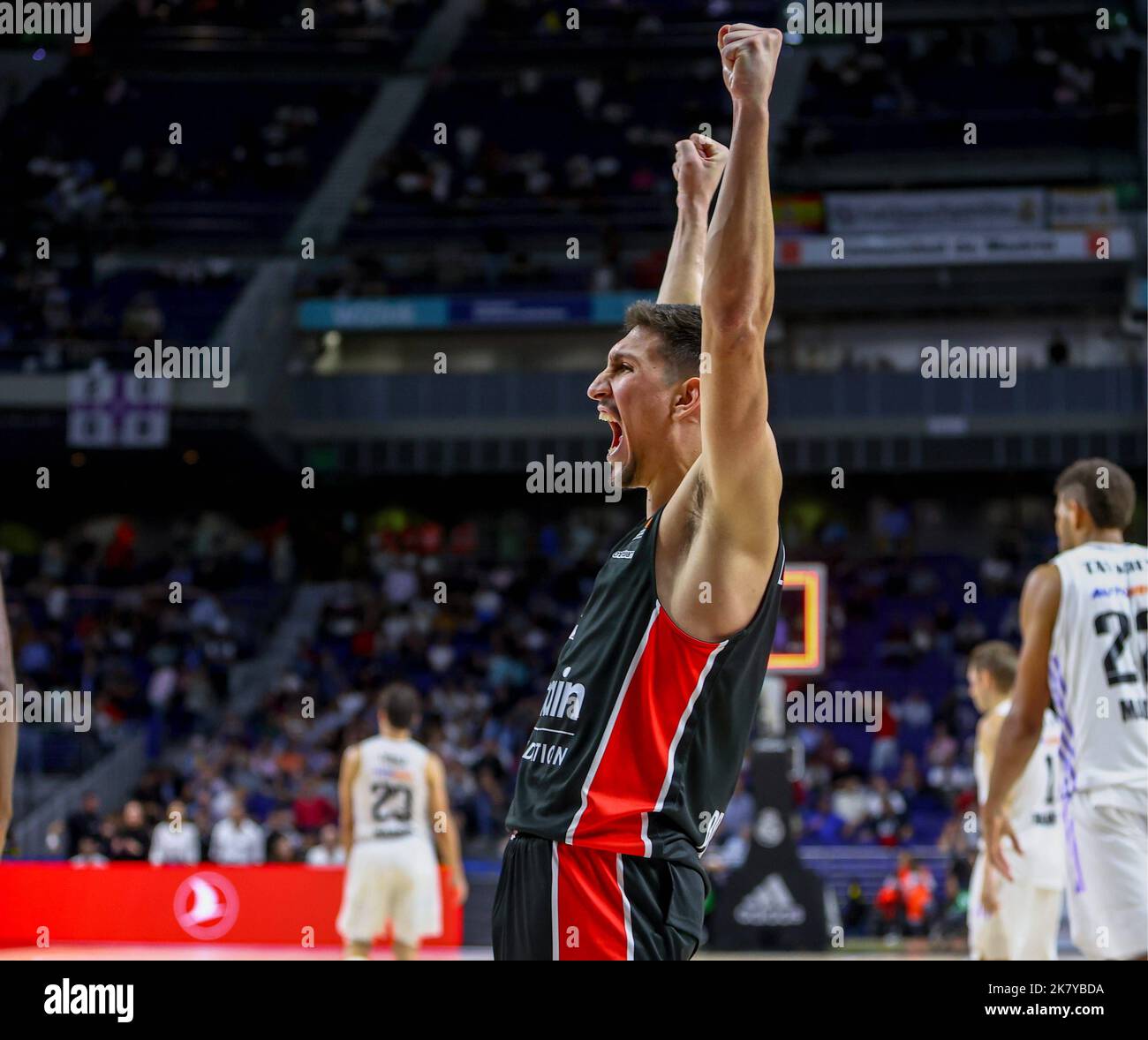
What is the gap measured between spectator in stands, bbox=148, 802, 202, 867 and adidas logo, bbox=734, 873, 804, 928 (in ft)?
17.5

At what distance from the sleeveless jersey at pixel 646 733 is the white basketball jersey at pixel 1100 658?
260 centimetres

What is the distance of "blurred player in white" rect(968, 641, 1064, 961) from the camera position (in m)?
6.95

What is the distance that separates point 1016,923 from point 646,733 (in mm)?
4935

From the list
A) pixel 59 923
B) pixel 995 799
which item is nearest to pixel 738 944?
pixel 59 923

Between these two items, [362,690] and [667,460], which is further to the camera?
[362,690]

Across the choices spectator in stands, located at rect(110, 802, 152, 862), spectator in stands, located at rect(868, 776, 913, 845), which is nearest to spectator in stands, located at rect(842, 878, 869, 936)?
spectator in stands, located at rect(868, 776, 913, 845)

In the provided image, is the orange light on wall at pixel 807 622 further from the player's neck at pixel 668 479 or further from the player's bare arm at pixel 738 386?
the player's bare arm at pixel 738 386

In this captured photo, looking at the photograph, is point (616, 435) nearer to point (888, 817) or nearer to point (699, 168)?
point (699, 168)

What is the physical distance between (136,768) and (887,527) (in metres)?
12.5

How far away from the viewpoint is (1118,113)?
23.8 meters

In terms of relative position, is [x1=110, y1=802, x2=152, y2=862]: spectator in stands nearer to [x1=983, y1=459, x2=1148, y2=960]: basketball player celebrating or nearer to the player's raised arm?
[x1=983, y1=459, x2=1148, y2=960]: basketball player celebrating

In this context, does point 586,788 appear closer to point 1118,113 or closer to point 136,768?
point 136,768

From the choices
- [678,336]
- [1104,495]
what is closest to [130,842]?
[1104,495]

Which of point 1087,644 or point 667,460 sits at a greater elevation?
point 667,460
